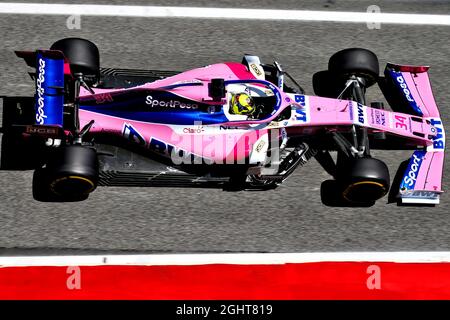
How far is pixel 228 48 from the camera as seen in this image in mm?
9867

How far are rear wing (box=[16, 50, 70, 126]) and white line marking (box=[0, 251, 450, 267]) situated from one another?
5.46ft

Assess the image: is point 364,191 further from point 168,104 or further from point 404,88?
point 168,104

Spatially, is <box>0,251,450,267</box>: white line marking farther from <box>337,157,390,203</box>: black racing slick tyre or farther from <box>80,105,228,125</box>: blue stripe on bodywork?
<box>80,105,228,125</box>: blue stripe on bodywork

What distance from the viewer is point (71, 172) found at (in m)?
7.71

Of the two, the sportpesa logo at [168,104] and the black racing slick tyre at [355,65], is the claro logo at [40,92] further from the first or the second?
the black racing slick tyre at [355,65]

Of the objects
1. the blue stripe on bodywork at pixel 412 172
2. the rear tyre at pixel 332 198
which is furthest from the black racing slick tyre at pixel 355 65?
Answer: the rear tyre at pixel 332 198

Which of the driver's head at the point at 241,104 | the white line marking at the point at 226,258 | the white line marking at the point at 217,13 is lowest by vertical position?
the white line marking at the point at 226,258

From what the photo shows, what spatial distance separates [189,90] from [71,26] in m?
2.57

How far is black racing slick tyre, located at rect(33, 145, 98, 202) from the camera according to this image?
7.73m

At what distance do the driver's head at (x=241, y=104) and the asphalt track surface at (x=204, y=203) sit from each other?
45.8 inches

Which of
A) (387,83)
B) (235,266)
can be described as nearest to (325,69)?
(387,83)

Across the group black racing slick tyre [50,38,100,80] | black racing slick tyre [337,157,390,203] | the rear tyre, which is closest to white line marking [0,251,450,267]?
the rear tyre

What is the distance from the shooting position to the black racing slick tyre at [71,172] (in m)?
7.73
